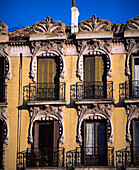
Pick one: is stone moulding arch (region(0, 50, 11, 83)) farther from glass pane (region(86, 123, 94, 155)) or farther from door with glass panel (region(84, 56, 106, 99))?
glass pane (region(86, 123, 94, 155))

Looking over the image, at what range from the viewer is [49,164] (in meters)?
25.0

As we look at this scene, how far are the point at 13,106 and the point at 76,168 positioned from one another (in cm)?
497

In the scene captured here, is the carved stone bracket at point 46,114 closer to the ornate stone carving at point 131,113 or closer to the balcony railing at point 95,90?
the balcony railing at point 95,90

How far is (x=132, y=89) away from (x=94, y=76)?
2.23 meters

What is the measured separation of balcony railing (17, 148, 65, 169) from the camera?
82.0 feet

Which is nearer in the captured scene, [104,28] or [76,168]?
[76,168]

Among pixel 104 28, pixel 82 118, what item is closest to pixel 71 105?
pixel 82 118

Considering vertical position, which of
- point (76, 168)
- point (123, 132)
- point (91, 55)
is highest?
point (91, 55)

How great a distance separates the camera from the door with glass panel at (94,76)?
2570cm

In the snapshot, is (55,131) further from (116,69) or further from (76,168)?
(116,69)

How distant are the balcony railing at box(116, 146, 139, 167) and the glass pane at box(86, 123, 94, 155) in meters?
1.42

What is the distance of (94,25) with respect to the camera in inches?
1041

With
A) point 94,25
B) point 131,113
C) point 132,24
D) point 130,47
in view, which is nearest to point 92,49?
point 94,25

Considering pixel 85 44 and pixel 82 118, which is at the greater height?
pixel 85 44
